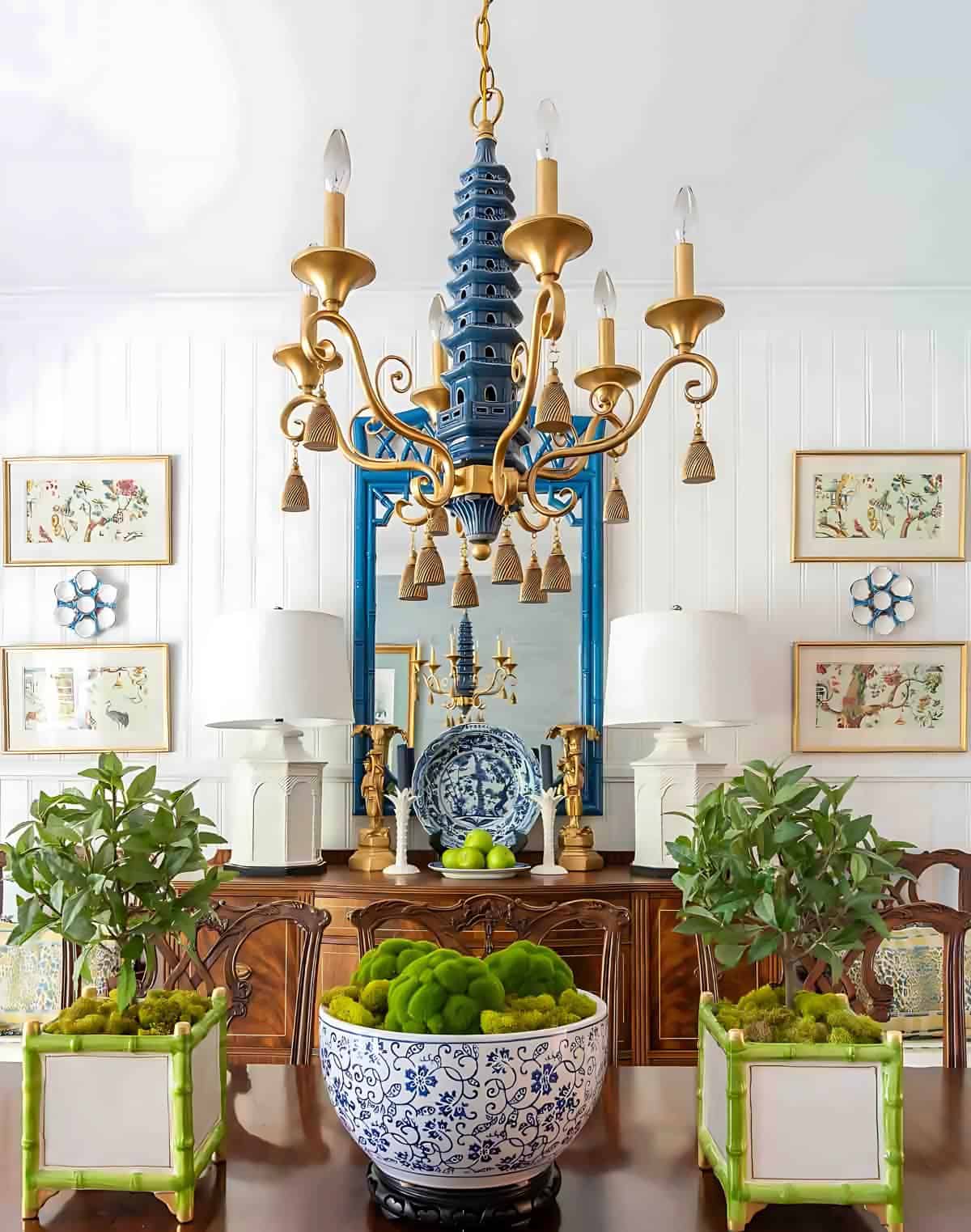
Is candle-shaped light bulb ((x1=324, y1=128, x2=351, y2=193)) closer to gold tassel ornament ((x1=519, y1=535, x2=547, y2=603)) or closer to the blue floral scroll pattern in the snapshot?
gold tassel ornament ((x1=519, y1=535, x2=547, y2=603))

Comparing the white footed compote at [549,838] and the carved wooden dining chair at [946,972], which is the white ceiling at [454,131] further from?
the carved wooden dining chair at [946,972]

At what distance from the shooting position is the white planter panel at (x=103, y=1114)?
1.15 meters

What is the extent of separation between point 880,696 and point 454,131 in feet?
7.26

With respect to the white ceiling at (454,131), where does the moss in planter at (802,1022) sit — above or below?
below

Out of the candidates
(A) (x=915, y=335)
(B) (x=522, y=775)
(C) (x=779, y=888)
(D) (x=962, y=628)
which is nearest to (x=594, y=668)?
(B) (x=522, y=775)

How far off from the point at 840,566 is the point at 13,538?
283 cm

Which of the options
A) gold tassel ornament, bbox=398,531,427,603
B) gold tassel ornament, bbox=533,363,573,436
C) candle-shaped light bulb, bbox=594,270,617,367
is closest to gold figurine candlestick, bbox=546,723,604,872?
gold tassel ornament, bbox=398,531,427,603

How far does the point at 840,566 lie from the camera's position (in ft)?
12.0

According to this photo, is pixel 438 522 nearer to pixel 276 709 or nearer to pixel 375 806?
pixel 276 709

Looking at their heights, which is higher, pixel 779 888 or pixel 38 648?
pixel 38 648

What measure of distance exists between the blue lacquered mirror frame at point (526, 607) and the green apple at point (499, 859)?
43cm

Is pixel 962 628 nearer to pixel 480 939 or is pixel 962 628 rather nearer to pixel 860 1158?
pixel 480 939

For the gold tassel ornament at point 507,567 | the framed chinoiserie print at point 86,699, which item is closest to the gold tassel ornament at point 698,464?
the gold tassel ornament at point 507,567

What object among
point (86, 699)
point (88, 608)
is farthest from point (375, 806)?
point (88, 608)
